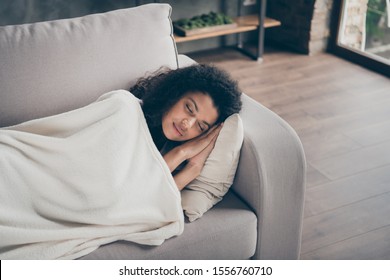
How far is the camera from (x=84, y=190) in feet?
4.15

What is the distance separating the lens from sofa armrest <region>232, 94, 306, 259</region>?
134cm

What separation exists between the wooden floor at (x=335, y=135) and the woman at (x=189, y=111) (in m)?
0.63

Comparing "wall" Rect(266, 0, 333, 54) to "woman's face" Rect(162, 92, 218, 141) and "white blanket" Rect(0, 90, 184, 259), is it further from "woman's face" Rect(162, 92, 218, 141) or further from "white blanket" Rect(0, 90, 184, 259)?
"white blanket" Rect(0, 90, 184, 259)

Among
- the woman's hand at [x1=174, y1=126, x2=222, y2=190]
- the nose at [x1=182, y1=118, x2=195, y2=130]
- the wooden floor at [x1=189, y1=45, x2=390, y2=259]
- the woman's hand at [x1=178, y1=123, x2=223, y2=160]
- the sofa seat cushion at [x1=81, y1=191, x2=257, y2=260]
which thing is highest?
the nose at [x1=182, y1=118, x2=195, y2=130]

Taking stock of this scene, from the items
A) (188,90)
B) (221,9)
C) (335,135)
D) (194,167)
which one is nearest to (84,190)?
(194,167)

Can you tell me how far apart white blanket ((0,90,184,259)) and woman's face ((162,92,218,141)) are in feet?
0.32

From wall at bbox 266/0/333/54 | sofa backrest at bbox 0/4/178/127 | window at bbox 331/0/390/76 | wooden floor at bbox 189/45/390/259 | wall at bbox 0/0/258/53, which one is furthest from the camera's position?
wall at bbox 266/0/333/54

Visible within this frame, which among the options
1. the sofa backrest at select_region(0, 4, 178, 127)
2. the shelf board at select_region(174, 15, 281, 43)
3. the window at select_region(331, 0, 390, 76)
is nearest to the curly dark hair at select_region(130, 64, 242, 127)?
the sofa backrest at select_region(0, 4, 178, 127)

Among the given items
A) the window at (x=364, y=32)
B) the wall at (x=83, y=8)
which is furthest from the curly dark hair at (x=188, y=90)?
the window at (x=364, y=32)

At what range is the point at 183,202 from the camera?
4.53 feet

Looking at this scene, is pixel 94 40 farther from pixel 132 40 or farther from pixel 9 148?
pixel 9 148

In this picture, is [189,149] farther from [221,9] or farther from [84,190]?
[221,9]

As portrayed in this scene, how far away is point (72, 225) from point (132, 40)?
663 mm

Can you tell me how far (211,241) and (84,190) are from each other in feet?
1.24
